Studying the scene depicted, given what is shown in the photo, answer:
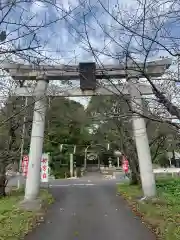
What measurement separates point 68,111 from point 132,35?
2322 cm

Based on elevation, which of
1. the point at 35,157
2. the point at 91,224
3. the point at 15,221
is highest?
the point at 35,157

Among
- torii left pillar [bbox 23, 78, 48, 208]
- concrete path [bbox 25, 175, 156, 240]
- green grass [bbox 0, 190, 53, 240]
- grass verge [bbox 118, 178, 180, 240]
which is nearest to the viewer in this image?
grass verge [bbox 118, 178, 180, 240]

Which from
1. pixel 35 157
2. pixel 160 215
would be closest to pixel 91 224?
pixel 160 215

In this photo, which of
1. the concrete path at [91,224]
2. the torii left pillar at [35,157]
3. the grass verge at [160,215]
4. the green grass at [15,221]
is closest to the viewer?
the grass verge at [160,215]

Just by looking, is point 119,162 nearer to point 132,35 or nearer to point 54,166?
point 54,166

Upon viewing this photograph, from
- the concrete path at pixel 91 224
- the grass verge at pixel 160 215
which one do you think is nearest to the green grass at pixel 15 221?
the concrete path at pixel 91 224

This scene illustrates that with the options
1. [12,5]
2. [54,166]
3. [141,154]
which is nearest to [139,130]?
[141,154]

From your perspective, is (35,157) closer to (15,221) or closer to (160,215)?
(15,221)

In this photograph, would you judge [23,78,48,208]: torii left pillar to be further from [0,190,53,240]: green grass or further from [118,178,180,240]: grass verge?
[118,178,180,240]: grass verge

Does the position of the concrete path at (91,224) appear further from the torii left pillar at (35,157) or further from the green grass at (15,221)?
the torii left pillar at (35,157)

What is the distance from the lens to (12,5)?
473 centimetres

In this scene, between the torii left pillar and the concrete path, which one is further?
the torii left pillar

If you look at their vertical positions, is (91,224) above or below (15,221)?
below

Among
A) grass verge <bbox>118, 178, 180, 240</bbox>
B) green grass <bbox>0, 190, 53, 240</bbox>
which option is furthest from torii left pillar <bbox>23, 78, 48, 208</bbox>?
grass verge <bbox>118, 178, 180, 240</bbox>
